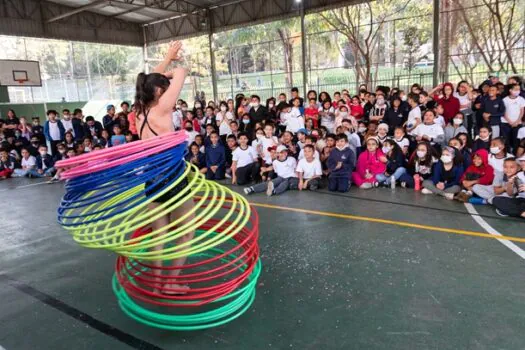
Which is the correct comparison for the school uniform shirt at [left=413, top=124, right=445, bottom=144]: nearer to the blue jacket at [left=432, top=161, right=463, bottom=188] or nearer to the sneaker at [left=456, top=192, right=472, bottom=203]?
the blue jacket at [left=432, top=161, right=463, bottom=188]

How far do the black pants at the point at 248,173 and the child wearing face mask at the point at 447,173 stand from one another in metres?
3.19

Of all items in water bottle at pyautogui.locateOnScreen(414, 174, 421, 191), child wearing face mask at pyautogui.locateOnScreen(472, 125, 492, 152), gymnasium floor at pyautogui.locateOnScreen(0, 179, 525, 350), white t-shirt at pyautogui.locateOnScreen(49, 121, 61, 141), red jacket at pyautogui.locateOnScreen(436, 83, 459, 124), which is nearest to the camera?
gymnasium floor at pyautogui.locateOnScreen(0, 179, 525, 350)

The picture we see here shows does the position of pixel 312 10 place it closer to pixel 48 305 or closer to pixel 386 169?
pixel 386 169

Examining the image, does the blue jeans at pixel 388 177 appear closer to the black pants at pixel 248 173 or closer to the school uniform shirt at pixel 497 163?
the school uniform shirt at pixel 497 163

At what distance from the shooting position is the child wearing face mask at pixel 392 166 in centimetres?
680

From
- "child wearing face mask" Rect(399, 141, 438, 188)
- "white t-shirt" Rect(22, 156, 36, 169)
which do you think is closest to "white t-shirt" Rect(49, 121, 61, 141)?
"white t-shirt" Rect(22, 156, 36, 169)

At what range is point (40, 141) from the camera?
38.2 feet

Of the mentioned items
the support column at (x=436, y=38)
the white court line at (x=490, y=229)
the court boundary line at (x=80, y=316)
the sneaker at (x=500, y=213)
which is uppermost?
the support column at (x=436, y=38)

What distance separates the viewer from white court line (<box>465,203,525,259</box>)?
12.5 ft

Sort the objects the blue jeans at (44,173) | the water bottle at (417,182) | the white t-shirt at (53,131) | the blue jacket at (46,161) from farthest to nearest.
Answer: the white t-shirt at (53,131), the blue jacket at (46,161), the blue jeans at (44,173), the water bottle at (417,182)

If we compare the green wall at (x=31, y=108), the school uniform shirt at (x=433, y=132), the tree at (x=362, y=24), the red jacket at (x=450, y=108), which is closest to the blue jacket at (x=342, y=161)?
the school uniform shirt at (x=433, y=132)

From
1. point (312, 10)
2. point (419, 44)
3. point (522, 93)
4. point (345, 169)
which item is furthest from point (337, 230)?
point (419, 44)

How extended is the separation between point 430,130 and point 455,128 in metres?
0.67

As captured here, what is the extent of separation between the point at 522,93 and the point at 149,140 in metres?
7.60
